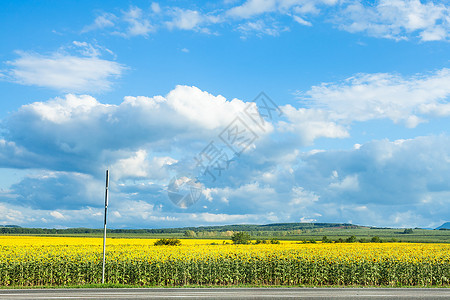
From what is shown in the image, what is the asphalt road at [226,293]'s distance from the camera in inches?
734

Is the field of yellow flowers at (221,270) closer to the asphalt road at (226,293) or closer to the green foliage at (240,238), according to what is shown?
the asphalt road at (226,293)

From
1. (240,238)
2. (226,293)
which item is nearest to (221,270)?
(226,293)

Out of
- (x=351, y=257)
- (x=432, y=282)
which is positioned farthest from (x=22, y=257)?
(x=432, y=282)

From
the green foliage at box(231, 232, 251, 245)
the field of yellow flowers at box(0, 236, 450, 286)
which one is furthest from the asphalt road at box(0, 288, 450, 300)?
the green foliage at box(231, 232, 251, 245)

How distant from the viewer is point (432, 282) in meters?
26.8

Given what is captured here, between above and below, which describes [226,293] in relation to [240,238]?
above

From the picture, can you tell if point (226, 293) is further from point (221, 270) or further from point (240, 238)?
point (240, 238)

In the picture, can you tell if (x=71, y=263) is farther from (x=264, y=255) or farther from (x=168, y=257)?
(x=264, y=255)

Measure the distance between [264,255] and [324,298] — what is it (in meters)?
9.14

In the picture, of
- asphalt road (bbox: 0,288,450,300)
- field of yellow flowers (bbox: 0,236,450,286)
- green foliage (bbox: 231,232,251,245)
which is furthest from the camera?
green foliage (bbox: 231,232,251,245)

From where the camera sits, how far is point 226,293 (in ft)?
66.1

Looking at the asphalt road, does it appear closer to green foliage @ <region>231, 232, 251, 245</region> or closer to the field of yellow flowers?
the field of yellow flowers

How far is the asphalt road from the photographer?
18.6 m

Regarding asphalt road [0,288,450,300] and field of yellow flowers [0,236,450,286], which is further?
field of yellow flowers [0,236,450,286]
